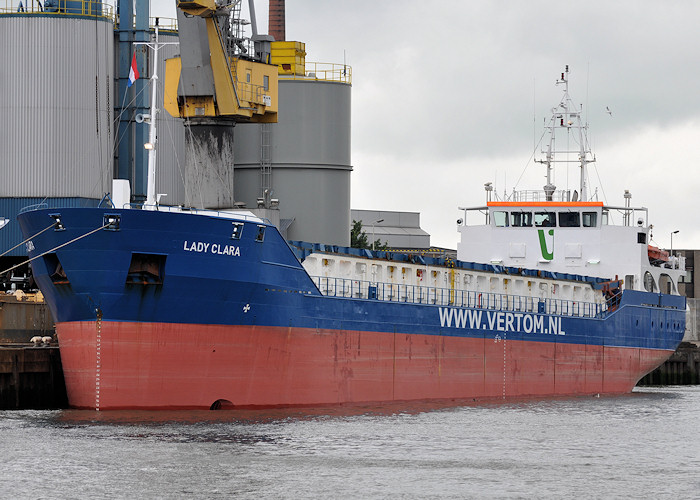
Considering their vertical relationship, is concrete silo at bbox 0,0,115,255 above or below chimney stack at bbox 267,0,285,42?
below

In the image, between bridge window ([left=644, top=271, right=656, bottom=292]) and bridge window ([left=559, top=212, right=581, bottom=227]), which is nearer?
bridge window ([left=559, top=212, right=581, bottom=227])

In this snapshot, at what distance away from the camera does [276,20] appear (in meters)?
57.1

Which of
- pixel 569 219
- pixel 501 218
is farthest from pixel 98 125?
pixel 569 219

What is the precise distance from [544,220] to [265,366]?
57.1 feet

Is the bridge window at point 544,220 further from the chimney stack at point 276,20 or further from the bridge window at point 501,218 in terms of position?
the chimney stack at point 276,20

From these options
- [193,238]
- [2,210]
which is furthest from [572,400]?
[2,210]

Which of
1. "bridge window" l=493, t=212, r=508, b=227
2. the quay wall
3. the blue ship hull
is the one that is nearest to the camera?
the blue ship hull

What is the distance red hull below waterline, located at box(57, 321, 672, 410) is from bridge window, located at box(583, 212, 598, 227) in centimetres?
815

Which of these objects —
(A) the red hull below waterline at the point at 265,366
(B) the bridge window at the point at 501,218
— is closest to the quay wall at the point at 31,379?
(A) the red hull below waterline at the point at 265,366

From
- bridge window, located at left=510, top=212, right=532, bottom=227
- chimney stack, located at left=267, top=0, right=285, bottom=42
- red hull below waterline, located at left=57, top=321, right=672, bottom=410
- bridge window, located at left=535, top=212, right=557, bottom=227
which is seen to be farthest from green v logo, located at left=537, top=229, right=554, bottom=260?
chimney stack, located at left=267, top=0, right=285, bottom=42

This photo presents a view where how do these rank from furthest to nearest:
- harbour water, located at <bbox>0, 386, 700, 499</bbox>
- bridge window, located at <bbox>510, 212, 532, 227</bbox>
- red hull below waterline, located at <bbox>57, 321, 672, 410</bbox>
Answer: bridge window, located at <bbox>510, 212, 532, 227</bbox>
red hull below waterline, located at <bbox>57, 321, 672, 410</bbox>
harbour water, located at <bbox>0, 386, 700, 499</bbox>

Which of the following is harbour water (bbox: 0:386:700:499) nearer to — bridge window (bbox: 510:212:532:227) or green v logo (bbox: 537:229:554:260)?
green v logo (bbox: 537:229:554:260)

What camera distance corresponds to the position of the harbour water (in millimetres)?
19828

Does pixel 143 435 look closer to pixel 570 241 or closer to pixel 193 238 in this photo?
pixel 193 238
